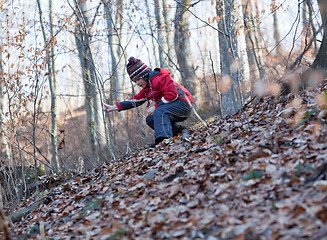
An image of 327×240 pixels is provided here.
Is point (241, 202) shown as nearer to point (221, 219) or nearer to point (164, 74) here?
point (221, 219)

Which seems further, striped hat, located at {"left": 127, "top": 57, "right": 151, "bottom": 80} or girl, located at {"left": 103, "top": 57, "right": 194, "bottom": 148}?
striped hat, located at {"left": 127, "top": 57, "right": 151, "bottom": 80}

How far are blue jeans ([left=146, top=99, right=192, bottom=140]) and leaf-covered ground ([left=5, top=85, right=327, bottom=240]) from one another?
50 centimetres

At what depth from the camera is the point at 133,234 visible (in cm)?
255

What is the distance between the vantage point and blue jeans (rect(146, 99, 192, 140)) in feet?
16.5

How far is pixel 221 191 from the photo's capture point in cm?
278

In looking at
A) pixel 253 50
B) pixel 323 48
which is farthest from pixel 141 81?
pixel 323 48

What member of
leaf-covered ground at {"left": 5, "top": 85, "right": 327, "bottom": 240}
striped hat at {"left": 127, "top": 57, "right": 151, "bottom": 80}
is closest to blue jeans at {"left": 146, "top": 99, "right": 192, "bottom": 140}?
leaf-covered ground at {"left": 5, "top": 85, "right": 327, "bottom": 240}

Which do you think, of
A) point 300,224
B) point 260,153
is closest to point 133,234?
point 300,224

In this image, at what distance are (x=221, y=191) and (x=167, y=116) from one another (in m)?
2.46

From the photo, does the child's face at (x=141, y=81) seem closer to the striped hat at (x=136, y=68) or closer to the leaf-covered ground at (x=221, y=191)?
the striped hat at (x=136, y=68)

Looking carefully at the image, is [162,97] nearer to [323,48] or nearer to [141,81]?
[141,81]

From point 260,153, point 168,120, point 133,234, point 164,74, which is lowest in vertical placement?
point 133,234

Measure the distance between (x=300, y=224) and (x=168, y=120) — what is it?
3259 millimetres

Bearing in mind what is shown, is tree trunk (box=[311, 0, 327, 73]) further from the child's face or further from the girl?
the child's face
